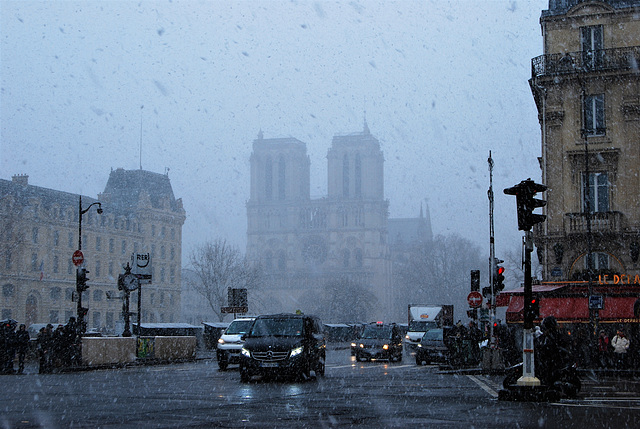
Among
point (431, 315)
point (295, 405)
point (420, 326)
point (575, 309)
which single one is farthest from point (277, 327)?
point (431, 315)

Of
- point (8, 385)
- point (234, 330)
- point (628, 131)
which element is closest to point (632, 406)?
point (8, 385)

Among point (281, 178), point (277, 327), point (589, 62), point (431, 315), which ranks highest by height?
point (281, 178)

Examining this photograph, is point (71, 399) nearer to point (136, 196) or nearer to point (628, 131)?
point (628, 131)

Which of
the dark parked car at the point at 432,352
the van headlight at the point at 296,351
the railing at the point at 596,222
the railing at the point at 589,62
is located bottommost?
the dark parked car at the point at 432,352

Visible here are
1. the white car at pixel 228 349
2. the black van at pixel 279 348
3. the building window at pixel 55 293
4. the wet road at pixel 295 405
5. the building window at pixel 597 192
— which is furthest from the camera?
the building window at pixel 55 293

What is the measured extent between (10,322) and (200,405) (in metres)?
16.0

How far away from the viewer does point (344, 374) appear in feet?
88.3

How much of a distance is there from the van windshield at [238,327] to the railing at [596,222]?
15.3 metres

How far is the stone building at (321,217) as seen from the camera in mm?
159500

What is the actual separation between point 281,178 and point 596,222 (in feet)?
437

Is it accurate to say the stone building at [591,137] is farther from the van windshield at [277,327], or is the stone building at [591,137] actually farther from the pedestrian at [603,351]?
the van windshield at [277,327]

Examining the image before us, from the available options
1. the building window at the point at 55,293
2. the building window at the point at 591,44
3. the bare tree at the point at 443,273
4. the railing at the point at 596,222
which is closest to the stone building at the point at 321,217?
the bare tree at the point at 443,273

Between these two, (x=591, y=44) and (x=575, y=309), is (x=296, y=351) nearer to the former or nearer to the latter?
(x=575, y=309)

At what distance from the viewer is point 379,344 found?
3819cm
